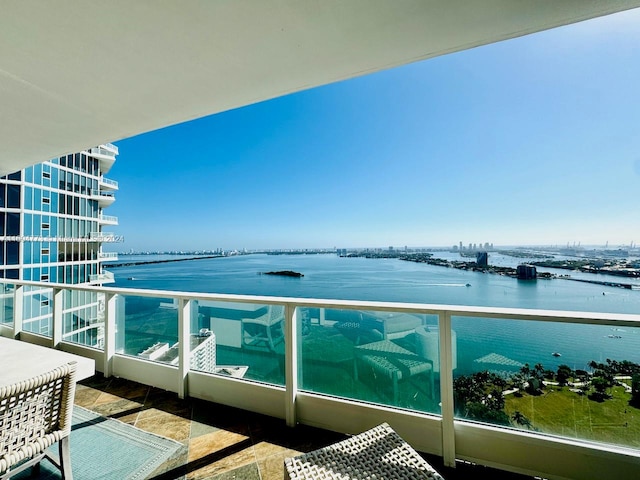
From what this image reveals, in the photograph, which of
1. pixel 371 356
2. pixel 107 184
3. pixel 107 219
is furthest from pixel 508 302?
pixel 107 219

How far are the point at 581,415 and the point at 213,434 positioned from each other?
2.58 m

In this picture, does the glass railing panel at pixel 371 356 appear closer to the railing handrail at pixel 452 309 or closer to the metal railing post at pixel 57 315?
the railing handrail at pixel 452 309

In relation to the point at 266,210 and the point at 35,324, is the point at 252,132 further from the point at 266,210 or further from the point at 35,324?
the point at 266,210

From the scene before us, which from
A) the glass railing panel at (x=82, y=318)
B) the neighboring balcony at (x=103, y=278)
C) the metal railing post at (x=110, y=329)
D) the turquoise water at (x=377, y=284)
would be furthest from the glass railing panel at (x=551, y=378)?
the neighboring balcony at (x=103, y=278)

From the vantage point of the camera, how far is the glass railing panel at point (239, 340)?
2611mm

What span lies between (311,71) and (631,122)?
926cm

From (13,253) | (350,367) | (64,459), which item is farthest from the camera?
(13,253)

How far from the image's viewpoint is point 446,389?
6.68ft

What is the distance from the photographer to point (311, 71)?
1975 mm

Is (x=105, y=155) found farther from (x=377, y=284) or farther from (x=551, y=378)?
(x=551, y=378)

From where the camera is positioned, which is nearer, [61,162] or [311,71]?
[311,71]

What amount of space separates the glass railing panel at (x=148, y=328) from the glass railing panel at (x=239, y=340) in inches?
11.9

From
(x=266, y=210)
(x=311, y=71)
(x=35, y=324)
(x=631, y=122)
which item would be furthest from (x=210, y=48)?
(x=266, y=210)

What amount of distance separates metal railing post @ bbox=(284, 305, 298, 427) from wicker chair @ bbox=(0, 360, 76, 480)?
57.2 inches
